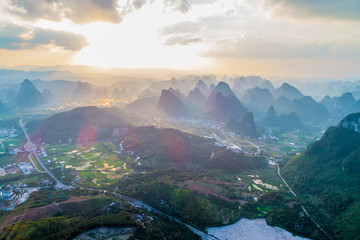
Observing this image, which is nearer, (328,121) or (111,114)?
(111,114)

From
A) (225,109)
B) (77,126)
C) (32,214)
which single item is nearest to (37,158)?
(77,126)

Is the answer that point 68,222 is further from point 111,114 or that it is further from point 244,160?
point 111,114

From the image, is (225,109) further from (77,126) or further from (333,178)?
(333,178)

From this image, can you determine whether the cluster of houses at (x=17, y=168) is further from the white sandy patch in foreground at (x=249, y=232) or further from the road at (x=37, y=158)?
the white sandy patch in foreground at (x=249, y=232)

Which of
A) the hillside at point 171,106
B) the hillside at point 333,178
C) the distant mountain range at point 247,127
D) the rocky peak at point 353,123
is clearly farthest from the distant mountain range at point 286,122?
the rocky peak at point 353,123

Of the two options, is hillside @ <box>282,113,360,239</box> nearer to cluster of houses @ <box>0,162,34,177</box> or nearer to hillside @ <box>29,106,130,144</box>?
cluster of houses @ <box>0,162,34,177</box>

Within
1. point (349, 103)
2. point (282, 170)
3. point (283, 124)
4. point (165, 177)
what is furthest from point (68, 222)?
point (349, 103)

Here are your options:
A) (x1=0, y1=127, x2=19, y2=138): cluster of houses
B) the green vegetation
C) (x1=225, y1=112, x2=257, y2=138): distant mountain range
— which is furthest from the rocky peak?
(x1=0, y1=127, x2=19, y2=138): cluster of houses
